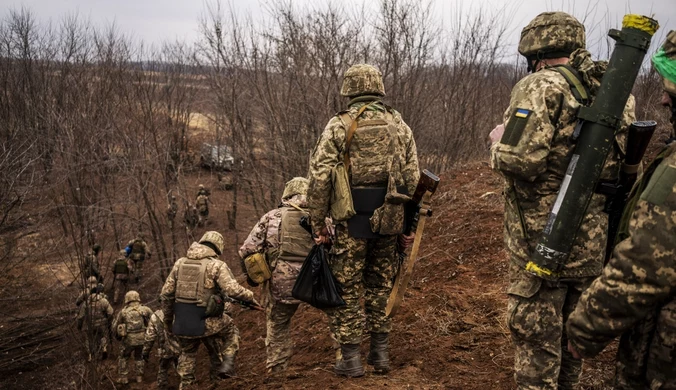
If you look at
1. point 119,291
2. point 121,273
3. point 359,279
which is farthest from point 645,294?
point 119,291

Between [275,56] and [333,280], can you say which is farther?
[275,56]

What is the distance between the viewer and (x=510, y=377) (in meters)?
4.03

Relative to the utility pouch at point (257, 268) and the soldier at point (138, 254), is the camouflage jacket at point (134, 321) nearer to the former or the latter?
the utility pouch at point (257, 268)

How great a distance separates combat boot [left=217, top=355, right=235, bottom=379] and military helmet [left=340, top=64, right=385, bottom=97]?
3.62 metres

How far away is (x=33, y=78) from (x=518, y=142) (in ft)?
85.1

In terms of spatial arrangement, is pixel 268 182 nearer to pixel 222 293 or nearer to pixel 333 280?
pixel 222 293

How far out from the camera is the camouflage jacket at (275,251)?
5051 mm

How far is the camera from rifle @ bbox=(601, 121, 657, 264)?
2564mm

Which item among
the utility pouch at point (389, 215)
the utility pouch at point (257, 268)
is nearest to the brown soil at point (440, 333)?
the utility pouch at point (257, 268)

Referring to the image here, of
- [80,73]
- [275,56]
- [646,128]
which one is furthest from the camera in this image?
[80,73]

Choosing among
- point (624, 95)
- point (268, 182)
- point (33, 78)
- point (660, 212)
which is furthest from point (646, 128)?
point (33, 78)

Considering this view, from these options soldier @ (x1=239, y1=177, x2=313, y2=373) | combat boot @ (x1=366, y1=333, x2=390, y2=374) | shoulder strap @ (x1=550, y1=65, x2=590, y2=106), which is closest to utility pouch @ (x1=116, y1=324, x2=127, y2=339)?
soldier @ (x1=239, y1=177, x2=313, y2=373)

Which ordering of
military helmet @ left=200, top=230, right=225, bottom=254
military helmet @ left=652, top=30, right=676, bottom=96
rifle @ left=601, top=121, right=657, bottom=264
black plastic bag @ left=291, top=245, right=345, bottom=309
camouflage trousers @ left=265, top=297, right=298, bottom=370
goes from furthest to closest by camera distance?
1. military helmet @ left=200, top=230, right=225, bottom=254
2. camouflage trousers @ left=265, top=297, right=298, bottom=370
3. black plastic bag @ left=291, top=245, right=345, bottom=309
4. rifle @ left=601, top=121, right=657, bottom=264
5. military helmet @ left=652, top=30, right=676, bottom=96

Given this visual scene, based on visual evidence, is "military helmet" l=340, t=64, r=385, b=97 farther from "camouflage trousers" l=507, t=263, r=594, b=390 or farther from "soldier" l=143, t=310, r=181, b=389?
"soldier" l=143, t=310, r=181, b=389
